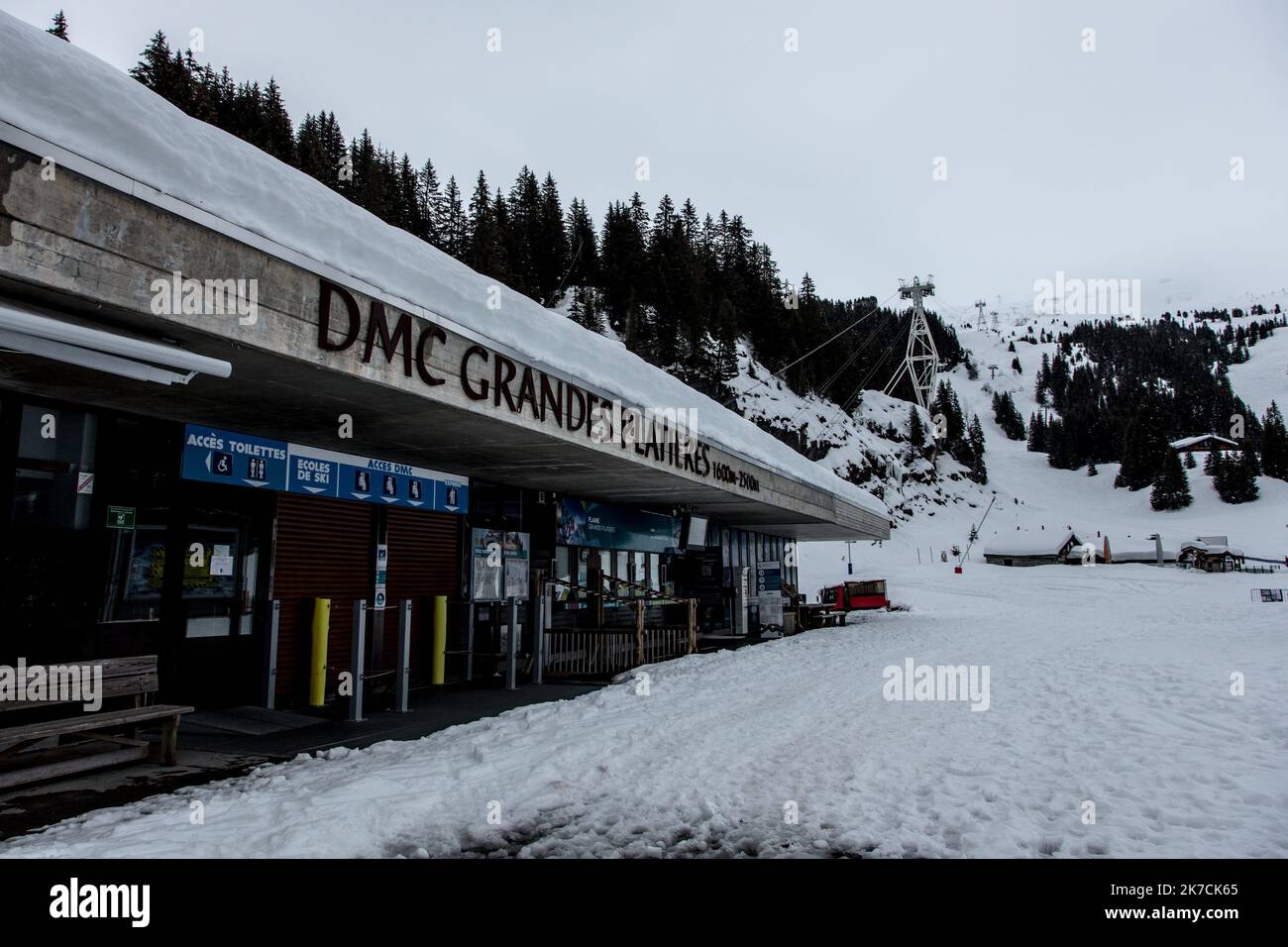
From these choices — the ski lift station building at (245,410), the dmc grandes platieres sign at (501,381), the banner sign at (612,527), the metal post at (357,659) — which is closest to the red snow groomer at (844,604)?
the banner sign at (612,527)

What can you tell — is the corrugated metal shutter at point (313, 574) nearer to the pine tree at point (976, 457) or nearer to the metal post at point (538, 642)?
the metal post at point (538, 642)

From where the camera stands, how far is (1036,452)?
4692 inches

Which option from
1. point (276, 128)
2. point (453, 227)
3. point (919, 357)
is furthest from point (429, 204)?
point (919, 357)

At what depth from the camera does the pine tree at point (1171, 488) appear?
269 feet

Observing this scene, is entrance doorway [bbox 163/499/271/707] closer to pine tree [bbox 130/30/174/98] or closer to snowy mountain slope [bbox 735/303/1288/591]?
snowy mountain slope [bbox 735/303/1288/591]

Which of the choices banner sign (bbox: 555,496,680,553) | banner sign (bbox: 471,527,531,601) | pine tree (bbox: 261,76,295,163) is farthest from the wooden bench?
pine tree (bbox: 261,76,295,163)

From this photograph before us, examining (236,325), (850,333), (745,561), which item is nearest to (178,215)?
(236,325)

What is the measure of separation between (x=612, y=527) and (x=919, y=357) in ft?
291

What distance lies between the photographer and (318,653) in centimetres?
942

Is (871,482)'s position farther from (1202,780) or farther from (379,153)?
(1202,780)

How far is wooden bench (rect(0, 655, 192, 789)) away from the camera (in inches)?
203

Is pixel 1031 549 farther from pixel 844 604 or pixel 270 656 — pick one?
pixel 270 656

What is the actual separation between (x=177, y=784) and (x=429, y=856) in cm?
279

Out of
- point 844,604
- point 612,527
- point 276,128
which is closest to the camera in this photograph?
point 612,527
